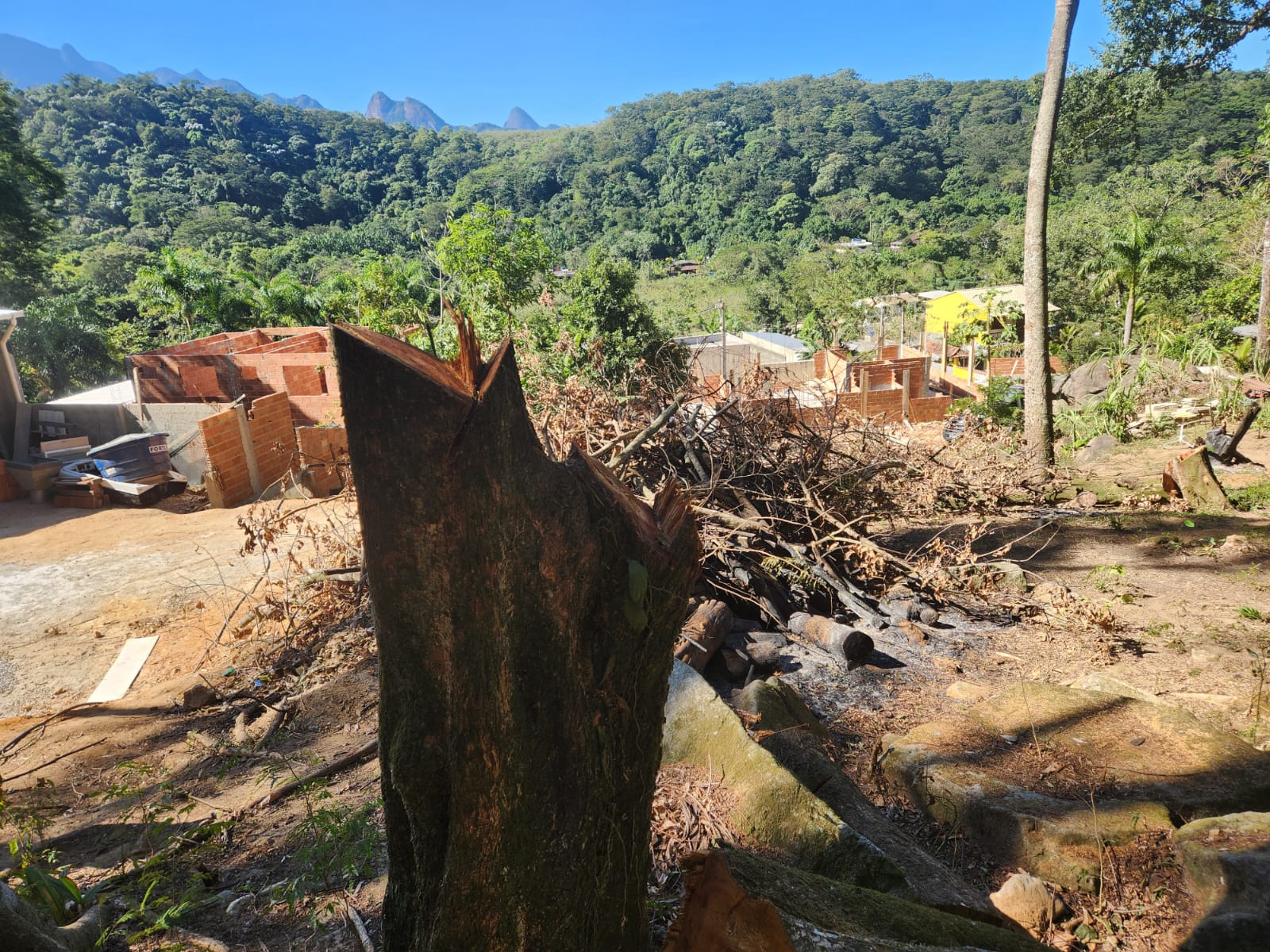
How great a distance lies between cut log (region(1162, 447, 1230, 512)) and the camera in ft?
27.9

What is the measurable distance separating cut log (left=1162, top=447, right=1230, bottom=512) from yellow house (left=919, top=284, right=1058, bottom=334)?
9.66 metres

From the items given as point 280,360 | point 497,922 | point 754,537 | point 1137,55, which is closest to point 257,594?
point 754,537

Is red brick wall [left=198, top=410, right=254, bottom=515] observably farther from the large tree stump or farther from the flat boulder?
the flat boulder

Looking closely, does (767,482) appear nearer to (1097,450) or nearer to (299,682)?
(299,682)

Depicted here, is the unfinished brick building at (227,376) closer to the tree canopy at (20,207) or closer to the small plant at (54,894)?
the tree canopy at (20,207)

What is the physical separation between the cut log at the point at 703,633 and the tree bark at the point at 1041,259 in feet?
22.4

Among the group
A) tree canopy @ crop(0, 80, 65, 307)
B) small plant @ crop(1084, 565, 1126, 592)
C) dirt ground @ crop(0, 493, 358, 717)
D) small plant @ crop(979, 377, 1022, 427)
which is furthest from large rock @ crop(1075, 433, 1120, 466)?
tree canopy @ crop(0, 80, 65, 307)

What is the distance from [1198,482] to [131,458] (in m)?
14.9

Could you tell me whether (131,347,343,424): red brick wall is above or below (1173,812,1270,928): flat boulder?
above

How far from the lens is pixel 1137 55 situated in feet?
39.8

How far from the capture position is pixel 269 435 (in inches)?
494

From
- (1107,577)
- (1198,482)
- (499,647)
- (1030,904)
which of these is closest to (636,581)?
(499,647)

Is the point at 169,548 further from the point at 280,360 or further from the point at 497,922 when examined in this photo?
the point at 497,922

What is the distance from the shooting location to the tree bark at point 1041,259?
31.0 ft
